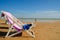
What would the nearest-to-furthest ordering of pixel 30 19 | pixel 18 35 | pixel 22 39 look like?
pixel 22 39 → pixel 18 35 → pixel 30 19

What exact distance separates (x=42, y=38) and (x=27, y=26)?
86 cm

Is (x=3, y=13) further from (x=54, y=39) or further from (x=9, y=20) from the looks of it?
(x=54, y=39)

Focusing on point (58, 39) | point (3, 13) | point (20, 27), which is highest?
point (3, 13)

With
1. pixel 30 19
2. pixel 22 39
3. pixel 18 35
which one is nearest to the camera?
pixel 22 39

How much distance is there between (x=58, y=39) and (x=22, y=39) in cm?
153

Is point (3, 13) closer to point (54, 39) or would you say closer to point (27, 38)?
point (27, 38)

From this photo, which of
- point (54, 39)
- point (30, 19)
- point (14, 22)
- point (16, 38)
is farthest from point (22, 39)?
point (30, 19)

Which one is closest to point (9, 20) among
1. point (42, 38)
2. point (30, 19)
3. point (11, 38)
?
point (11, 38)

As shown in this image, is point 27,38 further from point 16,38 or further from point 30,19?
point 30,19

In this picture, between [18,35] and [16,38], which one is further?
[18,35]

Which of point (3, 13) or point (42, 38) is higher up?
point (3, 13)

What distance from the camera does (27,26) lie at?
738 centimetres

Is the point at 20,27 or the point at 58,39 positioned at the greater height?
the point at 20,27

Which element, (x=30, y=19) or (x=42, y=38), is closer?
(x=42, y=38)
